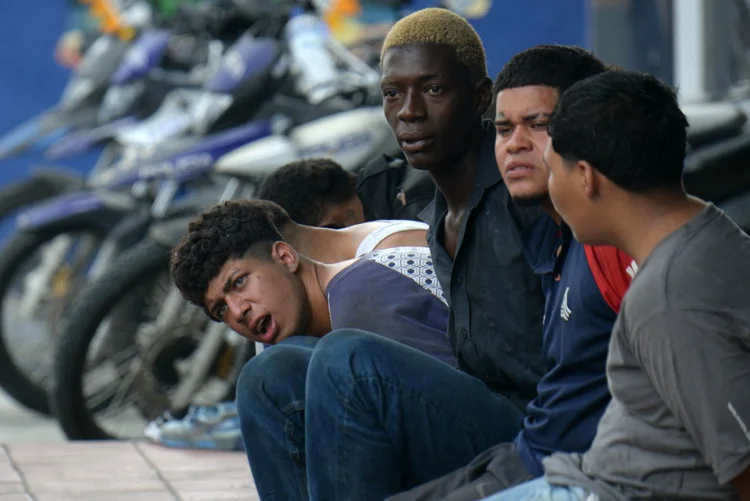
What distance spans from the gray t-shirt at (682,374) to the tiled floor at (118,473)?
1.87 m

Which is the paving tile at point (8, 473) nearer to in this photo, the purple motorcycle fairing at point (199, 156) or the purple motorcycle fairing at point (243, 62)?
the purple motorcycle fairing at point (199, 156)

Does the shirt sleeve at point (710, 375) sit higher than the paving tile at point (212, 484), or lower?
higher

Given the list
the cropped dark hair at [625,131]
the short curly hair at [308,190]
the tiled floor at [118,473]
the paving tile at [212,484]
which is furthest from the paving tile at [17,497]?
the cropped dark hair at [625,131]

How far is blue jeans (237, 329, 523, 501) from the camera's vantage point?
2.63 m

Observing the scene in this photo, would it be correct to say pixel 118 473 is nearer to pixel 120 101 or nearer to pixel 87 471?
pixel 87 471

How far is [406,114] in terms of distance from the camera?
3.01 meters

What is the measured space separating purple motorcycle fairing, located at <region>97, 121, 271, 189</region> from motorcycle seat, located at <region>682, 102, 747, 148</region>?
61.8 inches

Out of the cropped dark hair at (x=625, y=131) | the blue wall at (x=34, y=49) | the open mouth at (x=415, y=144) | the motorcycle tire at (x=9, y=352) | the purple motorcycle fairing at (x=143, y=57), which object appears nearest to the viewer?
the cropped dark hair at (x=625, y=131)

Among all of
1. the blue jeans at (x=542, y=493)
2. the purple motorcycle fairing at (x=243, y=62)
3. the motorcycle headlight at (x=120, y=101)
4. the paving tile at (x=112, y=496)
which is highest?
the blue jeans at (x=542, y=493)

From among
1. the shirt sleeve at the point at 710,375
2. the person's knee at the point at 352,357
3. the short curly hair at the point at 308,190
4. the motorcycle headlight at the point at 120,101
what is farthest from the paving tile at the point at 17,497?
the motorcycle headlight at the point at 120,101

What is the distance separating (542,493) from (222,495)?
181 centimetres

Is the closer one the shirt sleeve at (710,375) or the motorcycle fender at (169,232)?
the shirt sleeve at (710,375)

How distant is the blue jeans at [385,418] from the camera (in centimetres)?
263

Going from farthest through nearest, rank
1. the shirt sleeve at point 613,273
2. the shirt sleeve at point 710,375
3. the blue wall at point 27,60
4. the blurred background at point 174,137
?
the blue wall at point 27,60, the blurred background at point 174,137, the shirt sleeve at point 613,273, the shirt sleeve at point 710,375
